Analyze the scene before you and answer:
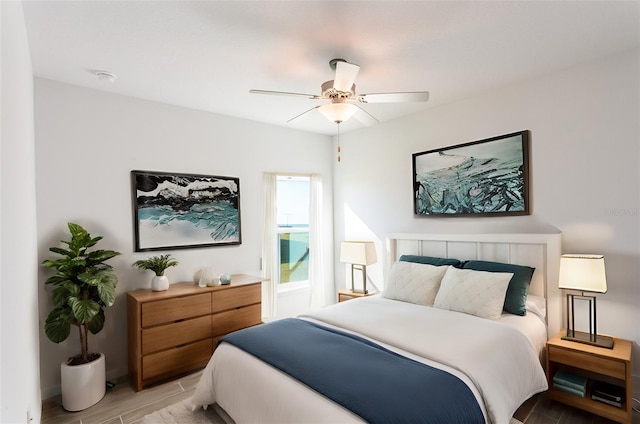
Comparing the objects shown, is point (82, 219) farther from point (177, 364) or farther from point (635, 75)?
point (635, 75)

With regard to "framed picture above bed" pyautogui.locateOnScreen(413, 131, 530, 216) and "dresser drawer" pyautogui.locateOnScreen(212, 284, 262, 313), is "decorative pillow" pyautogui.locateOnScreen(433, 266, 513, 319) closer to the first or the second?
"framed picture above bed" pyautogui.locateOnScreen(413, 131, 530, 216)

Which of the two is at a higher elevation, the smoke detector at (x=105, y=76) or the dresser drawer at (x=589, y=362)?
the smoke detector at (x=105, y=76)

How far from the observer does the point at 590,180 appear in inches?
103

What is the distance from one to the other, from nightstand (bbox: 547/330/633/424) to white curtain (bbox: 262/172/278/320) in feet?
9.35

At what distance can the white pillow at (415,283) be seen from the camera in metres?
3.05

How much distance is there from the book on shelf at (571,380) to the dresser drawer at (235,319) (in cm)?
262

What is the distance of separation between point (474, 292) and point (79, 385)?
318 centimetres

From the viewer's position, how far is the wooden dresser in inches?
110

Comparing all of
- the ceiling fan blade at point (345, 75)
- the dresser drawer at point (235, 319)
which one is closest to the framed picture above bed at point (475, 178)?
the ceiling fan blade at point (345, 75)

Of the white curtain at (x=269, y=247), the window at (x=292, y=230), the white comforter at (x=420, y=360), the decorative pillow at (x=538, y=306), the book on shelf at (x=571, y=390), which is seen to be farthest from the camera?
the window at (x=292, y=230)

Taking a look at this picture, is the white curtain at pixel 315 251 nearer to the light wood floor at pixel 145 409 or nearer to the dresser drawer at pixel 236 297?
the dresser drawer at pixel 236 297

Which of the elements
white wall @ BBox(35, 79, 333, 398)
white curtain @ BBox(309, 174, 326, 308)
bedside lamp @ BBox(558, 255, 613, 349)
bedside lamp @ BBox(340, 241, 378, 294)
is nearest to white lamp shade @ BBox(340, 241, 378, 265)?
bedside lamp @ BBox(340, 241, 378, 294)

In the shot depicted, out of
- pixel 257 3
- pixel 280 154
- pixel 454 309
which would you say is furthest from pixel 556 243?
pixel 280 154

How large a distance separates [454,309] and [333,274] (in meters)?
2.26
